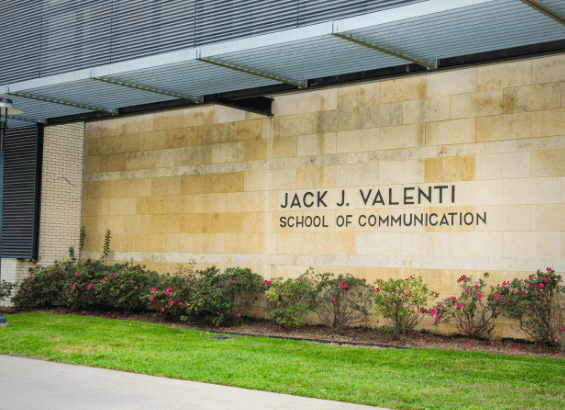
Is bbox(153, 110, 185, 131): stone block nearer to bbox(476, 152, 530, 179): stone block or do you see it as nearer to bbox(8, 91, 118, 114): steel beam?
bbox(8, 91, 118, 114): steel beam

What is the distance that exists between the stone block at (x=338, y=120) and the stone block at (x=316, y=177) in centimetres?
84

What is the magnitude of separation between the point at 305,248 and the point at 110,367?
5.89 meters

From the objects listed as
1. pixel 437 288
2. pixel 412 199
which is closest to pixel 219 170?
pixel 412 199

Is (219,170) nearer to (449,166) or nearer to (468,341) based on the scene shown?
(449,166)

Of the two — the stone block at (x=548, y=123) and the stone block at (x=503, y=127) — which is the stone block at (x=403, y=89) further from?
the stone block at (x=548, y=123)

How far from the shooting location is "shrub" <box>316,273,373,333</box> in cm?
1278

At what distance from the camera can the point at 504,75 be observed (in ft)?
38.2

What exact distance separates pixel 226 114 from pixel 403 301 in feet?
20.9

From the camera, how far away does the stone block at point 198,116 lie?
51.7 feet

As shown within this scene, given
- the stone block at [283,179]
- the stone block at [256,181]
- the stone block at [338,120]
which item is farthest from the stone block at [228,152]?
the stone block at [338,120]

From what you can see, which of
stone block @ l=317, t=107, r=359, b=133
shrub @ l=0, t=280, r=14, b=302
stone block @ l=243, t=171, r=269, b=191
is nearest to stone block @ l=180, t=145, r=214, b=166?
stone block @ l=243, t=171, r=269, b=191

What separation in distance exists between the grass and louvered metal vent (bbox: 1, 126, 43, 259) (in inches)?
200

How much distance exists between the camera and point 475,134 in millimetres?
11844

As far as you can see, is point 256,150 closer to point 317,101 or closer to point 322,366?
point 317,101
